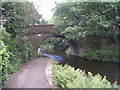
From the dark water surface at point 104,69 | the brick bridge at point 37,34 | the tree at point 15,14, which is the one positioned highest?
the tree at point 15,14

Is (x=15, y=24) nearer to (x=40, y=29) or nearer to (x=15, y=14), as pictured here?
(x=15, y=14)

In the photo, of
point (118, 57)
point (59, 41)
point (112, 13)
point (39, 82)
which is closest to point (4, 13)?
point (39, 82)

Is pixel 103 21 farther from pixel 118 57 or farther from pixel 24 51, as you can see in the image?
pixel 24 51

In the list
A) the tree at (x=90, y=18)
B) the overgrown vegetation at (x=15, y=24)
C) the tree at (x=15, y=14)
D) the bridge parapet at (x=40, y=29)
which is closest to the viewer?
the overgrown vegetation at (x=15, y=24)

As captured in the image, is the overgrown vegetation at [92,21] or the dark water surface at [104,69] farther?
the overgrown vegetation at [92,21]

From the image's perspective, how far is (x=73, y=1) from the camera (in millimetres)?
12875

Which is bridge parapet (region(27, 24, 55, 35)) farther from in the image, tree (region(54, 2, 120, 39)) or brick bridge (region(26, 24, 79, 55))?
tree (region(54, 2, 120, 39))

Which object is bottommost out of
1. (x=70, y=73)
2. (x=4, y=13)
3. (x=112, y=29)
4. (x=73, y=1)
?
(x=70, y=73)

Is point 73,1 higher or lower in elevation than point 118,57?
higher

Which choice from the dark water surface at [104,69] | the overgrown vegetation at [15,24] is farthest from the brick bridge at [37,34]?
the dark water surface at [104,69]

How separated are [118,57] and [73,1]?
19.6ft

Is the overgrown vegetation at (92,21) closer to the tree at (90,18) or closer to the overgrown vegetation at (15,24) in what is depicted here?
the tree at (90,18)

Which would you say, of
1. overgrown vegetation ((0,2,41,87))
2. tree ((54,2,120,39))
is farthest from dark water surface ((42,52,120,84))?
overgrown vegetation ((0,2,41,87))

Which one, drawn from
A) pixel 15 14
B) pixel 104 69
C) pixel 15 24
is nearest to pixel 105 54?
pixel 104 69
